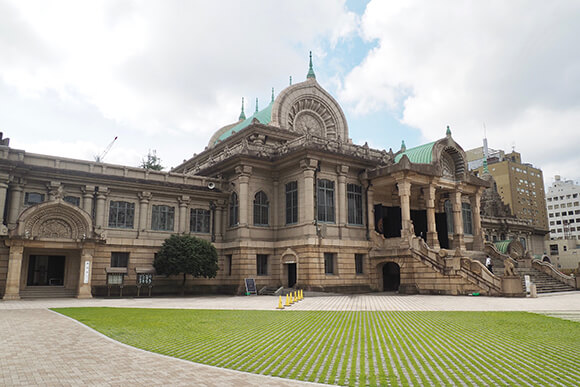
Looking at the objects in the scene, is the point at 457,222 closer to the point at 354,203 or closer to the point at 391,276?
the point at 391,276

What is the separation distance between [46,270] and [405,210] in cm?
2895

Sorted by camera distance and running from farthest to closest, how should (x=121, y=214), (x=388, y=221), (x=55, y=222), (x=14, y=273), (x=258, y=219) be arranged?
(x=388, y=221) → (x=258, y=219) → (x=121, y=214) → (x=55, y=222) → (x=14, y=273)

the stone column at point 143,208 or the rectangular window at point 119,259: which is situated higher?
the stone column at point 143,208

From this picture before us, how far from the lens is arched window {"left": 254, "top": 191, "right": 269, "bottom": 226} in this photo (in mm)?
39603

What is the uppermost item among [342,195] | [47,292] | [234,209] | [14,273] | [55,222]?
[342,195]

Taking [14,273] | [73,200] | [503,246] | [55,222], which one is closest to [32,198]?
[73,200]

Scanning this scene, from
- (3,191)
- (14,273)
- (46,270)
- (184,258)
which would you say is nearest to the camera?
(14,273)

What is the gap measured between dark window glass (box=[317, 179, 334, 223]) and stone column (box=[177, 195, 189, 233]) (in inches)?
474

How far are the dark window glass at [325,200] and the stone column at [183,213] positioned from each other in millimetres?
12038

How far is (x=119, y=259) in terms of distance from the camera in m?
36.2

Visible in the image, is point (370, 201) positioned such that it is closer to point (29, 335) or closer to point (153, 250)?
point (153, 250)

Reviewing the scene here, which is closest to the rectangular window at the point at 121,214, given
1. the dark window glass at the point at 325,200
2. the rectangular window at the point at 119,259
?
the rectangular window at the point at 119,259

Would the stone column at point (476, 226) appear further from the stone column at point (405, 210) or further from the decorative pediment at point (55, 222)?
the decorative pediment at point (55, 222)

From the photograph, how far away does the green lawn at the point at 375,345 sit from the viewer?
328 inches
